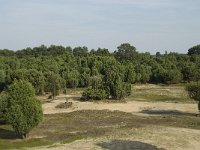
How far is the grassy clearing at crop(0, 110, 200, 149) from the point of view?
46.8 metres

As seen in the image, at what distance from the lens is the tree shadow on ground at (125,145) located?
136 feet

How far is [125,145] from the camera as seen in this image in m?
42.6

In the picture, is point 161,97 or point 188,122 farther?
point 161,97

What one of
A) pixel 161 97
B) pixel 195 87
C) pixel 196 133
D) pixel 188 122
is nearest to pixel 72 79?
pixel 161 97

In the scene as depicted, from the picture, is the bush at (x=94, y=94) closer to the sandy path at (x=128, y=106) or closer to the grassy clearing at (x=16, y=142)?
the sandy path at (x=128, y=106)

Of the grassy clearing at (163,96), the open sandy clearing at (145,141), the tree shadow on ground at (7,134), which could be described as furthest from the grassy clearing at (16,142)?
the grassy clearing at (163,96)

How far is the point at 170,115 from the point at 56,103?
23210 mm

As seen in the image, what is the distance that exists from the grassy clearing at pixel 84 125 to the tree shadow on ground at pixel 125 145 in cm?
441

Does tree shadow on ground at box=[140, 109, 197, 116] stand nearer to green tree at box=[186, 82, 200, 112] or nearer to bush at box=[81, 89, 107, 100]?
green tree at box=[186, 82, 200, 112]

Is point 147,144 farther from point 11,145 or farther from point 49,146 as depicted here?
point 11,145

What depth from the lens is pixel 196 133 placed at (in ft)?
158

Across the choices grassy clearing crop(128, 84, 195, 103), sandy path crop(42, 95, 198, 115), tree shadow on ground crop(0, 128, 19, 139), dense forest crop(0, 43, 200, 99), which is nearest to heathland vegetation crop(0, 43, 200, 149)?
dense forest crop(0, 43, 200, 99)

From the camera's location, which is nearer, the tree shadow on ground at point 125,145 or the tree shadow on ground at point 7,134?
the tree shadow on ground at point 125,145

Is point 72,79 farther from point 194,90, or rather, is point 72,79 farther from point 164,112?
point 194,90
